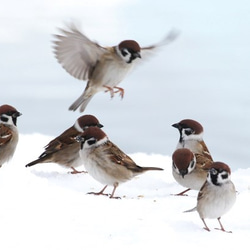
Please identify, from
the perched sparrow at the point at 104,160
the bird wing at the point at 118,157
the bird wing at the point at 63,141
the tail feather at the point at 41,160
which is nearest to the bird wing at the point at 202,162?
the perched sparrow at the point at 104,160

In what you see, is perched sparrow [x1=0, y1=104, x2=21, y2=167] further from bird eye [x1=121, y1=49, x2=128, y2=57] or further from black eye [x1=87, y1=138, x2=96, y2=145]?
bird eye [x1=121, y1=49, x2=128, y2=57]

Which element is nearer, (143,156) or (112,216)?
(112,216)

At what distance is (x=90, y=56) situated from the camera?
8.88m

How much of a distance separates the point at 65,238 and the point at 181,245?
1007 mm

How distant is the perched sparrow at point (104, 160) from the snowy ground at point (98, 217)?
252 mm

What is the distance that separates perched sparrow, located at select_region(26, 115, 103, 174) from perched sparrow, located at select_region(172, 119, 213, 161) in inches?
43.9

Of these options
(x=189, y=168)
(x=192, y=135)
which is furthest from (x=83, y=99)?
(x=189, y=168)

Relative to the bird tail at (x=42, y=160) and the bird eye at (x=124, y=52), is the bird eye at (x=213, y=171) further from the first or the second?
the bird tail at (x=42, y=160)

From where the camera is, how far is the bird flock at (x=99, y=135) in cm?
814

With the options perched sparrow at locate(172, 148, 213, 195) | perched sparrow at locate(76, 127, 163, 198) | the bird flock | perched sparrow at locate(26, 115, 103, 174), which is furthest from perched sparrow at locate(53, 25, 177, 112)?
perched sparrow at locate(172, 148, 213, 195)

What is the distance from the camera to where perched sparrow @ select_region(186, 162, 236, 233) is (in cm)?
695

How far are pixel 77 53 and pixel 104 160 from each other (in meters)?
1.51

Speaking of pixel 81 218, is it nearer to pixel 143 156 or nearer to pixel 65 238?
pixel 65 238

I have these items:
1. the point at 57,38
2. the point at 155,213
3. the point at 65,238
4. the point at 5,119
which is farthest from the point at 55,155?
the point at 65,238
